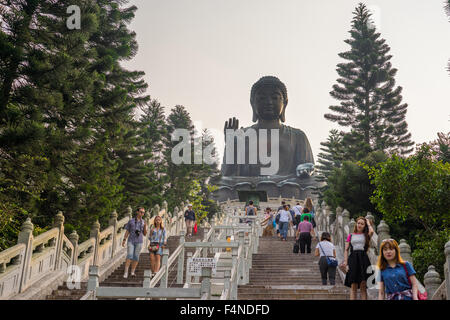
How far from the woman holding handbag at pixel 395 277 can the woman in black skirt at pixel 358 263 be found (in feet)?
3.93

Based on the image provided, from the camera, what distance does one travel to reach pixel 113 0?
1733cm

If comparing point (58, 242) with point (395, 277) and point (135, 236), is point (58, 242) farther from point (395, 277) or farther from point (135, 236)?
point (395, 277)

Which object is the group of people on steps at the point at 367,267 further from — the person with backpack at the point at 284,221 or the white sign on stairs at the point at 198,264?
the person with backpack at the point at 284,221

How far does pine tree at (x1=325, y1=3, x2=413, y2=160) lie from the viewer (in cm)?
2264

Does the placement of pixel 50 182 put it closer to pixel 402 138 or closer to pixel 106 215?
pixel 106 215

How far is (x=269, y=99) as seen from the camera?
34.3 metres

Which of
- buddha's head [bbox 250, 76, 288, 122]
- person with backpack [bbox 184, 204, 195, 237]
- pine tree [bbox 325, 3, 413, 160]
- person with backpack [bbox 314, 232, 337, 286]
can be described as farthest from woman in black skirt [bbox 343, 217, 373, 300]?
buddha's head [bbox 250, 76, 288, 122]

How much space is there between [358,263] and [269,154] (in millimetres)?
27694

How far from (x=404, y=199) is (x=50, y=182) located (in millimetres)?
8254

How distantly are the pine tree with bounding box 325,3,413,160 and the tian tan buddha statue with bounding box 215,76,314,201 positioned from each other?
9.03 metres

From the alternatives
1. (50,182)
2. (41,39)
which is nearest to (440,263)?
(50,182)

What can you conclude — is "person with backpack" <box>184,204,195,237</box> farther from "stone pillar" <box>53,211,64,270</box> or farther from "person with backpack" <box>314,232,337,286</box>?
"person with backpack" <box>314,232,337,286</box>

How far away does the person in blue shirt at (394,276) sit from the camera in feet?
14.7

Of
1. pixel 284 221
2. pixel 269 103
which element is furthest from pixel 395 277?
pixel 269 103
